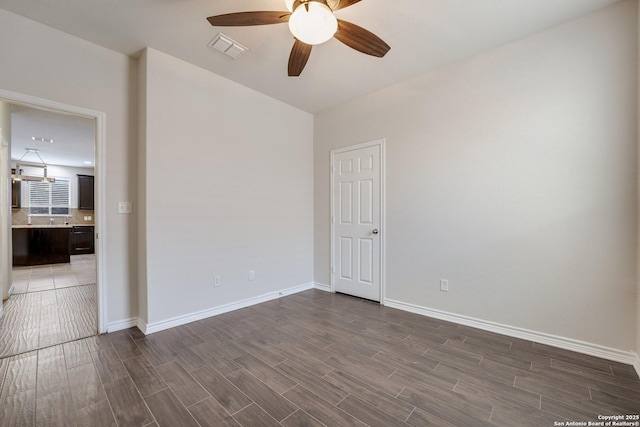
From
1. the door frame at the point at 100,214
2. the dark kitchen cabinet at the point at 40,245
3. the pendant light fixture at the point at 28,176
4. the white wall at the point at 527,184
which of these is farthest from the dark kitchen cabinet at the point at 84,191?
the white wall at the point at 527,184

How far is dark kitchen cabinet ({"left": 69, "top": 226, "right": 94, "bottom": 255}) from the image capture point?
761 centimetres


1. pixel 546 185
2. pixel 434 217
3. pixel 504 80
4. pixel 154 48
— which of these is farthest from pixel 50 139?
pixel 546 185

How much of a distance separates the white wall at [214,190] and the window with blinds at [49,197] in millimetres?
7686

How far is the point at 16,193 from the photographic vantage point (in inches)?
273

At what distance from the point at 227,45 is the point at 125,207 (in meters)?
1.91

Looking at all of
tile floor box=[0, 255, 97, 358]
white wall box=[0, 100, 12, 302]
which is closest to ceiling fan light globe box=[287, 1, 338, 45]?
tile floor box=[0, 255, 97, 358]

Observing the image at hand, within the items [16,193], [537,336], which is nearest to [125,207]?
[537,336]

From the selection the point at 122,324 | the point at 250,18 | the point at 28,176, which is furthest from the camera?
the point at 28,176

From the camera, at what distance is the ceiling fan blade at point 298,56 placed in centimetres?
200

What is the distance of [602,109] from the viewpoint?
213cm

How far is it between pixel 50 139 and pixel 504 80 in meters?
7.72

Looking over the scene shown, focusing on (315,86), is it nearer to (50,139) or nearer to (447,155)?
(447,155)

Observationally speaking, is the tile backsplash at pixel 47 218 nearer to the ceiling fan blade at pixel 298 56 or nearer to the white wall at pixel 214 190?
the white wall at pixel 214 190

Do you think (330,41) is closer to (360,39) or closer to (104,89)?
(360,39)
